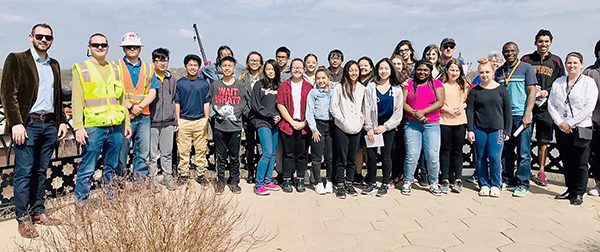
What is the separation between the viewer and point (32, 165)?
3914 mm

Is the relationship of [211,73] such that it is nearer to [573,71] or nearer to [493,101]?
[493,101]

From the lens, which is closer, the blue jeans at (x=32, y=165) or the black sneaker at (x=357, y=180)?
the blue jeans at (x=32, y=165)

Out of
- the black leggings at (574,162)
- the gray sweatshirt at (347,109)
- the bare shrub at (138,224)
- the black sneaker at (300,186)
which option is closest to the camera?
the bare shrub at (138,224)

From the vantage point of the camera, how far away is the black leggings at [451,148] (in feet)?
17.6

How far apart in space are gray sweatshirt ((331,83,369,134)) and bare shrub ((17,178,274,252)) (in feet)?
8.30

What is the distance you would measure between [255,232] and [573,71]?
13.8 feet

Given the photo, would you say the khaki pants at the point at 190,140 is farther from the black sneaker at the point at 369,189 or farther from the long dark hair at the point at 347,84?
the black sneaker at the point at 369,189

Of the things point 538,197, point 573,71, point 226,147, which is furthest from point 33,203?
point 573,71

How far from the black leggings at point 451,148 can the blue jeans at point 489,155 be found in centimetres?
19

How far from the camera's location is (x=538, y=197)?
5.24 m

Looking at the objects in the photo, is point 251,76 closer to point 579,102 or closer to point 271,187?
point 271,187

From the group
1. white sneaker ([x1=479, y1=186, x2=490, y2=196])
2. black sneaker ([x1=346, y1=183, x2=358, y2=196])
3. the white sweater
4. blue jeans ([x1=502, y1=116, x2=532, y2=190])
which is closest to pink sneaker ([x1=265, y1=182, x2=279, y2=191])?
black sneaker ([x1=346, y1=183, x2=358, y2=196])

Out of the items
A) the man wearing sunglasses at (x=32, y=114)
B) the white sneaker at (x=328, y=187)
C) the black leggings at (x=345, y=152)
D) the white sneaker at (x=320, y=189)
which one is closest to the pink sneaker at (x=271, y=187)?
the white sneaker at (x=320, y=189)

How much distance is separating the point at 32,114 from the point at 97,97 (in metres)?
0.58
